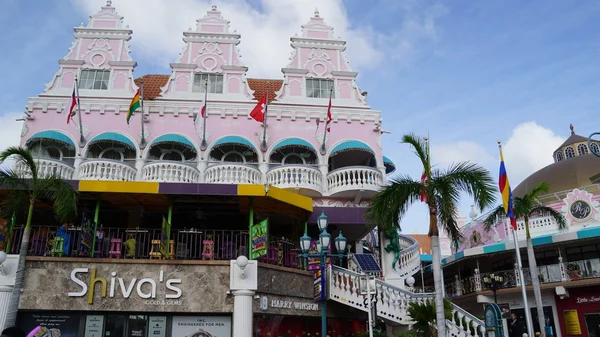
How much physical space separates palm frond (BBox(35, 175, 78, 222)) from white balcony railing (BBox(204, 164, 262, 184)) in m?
6.36

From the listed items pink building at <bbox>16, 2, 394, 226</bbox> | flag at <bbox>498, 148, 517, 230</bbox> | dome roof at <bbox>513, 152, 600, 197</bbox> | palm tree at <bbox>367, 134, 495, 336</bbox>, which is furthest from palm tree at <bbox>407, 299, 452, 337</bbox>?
dome roof at <bbox>513, 152, 600, 197</bbox>

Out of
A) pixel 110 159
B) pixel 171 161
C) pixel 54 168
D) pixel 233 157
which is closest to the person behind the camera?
pixel 54 168

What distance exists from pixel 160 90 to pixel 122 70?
2050 mm

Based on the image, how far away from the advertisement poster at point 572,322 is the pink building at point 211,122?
11.5 metres

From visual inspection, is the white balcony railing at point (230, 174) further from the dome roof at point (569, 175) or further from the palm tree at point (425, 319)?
the dome roof at point (569, 175)

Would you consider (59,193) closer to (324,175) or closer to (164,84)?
(324,175)

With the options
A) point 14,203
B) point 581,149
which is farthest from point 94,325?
point 581,149

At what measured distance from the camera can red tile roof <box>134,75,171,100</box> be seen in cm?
2455

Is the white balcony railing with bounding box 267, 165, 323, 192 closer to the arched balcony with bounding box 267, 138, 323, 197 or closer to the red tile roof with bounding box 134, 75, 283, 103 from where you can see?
the arched balcony with bounding box 267, 138, 323, 197

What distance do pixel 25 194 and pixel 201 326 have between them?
6920mm

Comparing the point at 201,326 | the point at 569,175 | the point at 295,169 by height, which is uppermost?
the point at 569,175

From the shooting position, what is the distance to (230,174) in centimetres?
2050

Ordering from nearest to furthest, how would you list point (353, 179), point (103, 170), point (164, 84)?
point (103, 170), point (353, 179), point (164, 84)

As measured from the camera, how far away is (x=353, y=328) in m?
19.0
